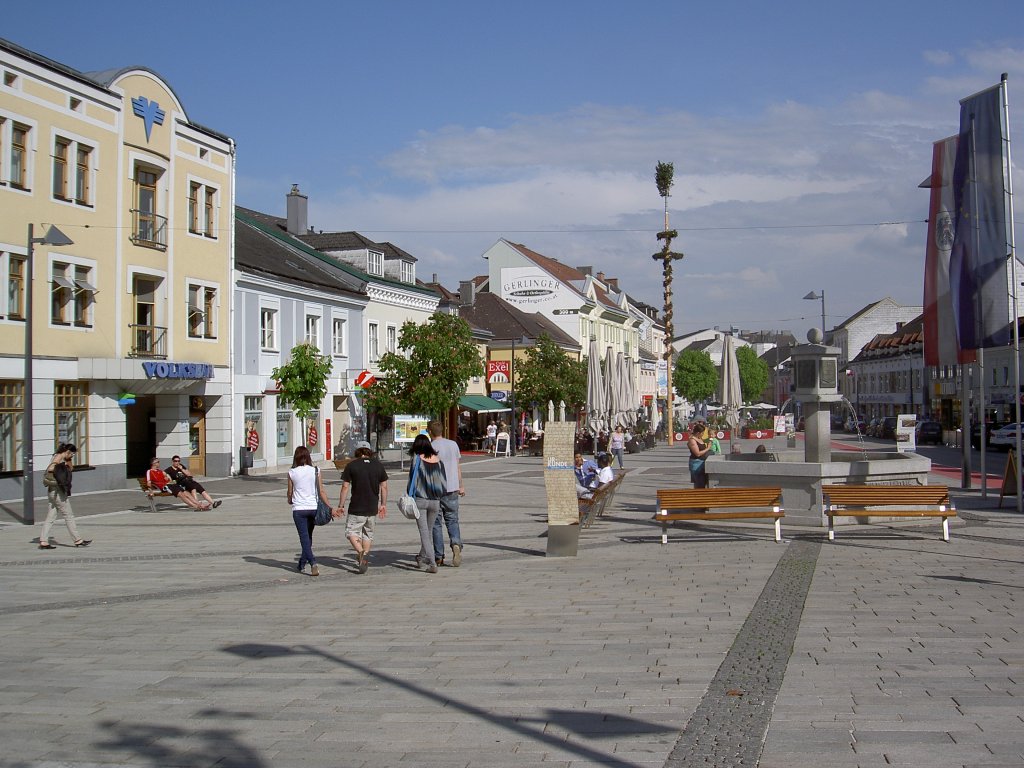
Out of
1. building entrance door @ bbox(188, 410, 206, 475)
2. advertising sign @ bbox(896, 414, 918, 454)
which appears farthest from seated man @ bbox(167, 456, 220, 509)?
advertising sign @ bbox(896, 414, 918, 454)

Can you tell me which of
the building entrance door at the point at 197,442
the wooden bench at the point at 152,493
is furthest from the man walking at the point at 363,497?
the building entrance door at the point at 197,442

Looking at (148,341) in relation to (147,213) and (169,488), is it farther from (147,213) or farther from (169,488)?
(169,488)

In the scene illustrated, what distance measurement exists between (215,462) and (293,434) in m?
4.84

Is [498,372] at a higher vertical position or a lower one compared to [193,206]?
lower

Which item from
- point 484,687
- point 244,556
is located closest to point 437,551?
point 244,556

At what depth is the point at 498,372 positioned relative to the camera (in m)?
49.4

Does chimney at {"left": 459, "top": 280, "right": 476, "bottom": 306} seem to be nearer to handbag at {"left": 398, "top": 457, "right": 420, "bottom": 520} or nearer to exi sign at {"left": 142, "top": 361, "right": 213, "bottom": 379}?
exi sign at {"left": 142, "top": 361, "right": 213, "bottom": 379}

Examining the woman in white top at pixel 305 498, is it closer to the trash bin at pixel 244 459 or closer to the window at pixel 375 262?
the trash bin at pixel 244 459

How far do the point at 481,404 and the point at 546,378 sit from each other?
12.9ft

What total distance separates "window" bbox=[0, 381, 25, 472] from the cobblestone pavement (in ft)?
28.4

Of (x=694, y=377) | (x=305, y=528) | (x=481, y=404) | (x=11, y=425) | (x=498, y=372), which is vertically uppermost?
(x=694, y=377)

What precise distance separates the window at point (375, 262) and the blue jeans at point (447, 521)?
103 ft

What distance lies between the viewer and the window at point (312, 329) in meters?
37.8

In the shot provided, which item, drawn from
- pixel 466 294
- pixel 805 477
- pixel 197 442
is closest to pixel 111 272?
pixel 197 442
